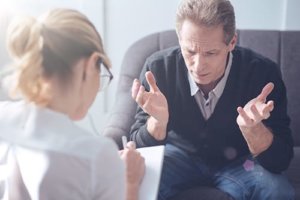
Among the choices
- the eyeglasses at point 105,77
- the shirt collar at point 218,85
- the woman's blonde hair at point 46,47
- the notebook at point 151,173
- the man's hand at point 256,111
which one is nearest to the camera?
the woman's blonde hair at point 46,47

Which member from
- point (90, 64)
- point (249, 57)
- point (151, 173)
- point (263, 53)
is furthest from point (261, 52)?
point (90, 64)

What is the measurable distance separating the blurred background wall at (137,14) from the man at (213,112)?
2.17 feet

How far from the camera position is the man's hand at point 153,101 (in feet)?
4.35

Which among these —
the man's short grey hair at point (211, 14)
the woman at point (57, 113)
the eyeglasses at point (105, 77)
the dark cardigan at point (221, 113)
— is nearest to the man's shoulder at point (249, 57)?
the dark cardigan at point (221, 113)

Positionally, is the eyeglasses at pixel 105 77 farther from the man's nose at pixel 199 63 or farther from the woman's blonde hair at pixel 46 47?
the man's nose at pixel 199 63

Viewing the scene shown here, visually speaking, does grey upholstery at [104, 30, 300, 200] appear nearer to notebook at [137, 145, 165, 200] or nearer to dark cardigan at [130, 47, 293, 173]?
dark cardigan at [130, 47, 293, 173]

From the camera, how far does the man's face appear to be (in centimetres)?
134

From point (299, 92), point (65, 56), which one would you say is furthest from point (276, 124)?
point (65, 56)

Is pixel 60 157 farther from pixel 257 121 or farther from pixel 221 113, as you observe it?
pixel 221 113

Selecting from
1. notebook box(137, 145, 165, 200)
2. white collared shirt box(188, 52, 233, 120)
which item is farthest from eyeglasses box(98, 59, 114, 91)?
white collared shirt box(188, 52, 233, 120)

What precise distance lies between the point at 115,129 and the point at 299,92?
30.9 inches

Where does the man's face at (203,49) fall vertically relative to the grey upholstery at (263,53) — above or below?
above

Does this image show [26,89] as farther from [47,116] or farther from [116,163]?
[116,163]

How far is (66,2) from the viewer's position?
2213 millimetres
